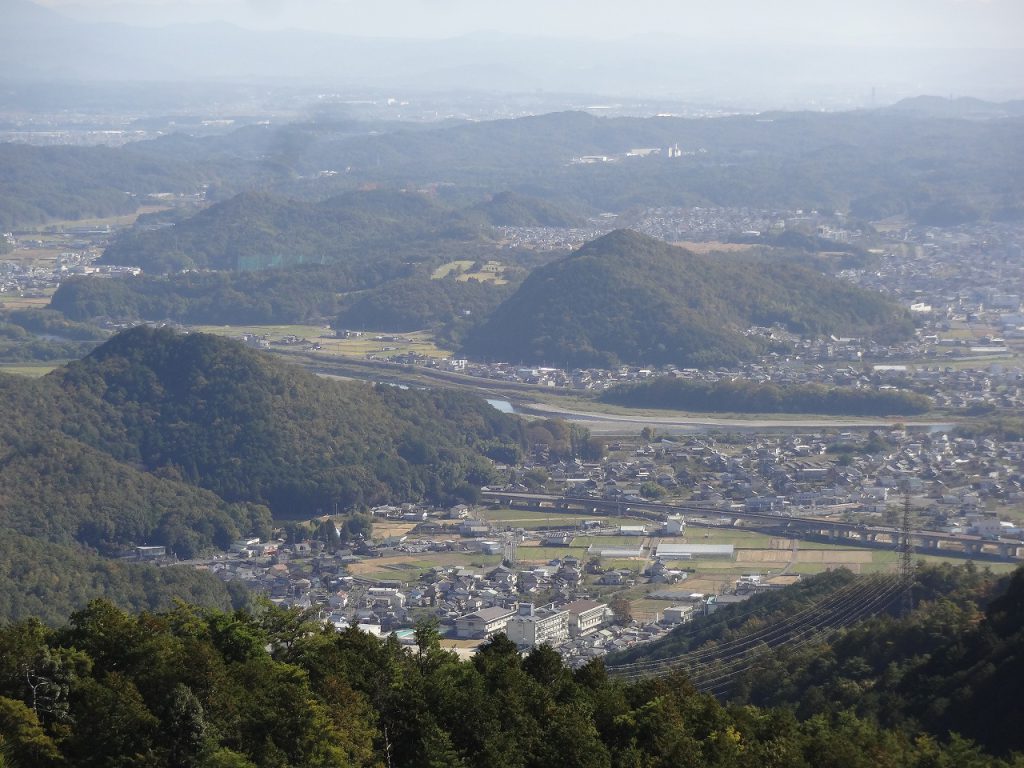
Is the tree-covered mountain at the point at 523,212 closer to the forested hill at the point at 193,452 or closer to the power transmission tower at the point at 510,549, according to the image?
the forested hill at the point at 193,452

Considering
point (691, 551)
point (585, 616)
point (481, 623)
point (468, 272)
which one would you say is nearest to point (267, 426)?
point (691, 551)

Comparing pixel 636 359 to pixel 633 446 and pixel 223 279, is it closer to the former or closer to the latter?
pixel 633 446

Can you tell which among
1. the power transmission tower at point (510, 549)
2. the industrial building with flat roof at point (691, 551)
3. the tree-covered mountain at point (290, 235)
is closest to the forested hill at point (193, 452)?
the power transmission tower at point (510, 549)

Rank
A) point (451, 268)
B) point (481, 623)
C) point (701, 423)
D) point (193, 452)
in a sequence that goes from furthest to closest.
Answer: point (451, 268), point (701, 423), point (193, 452), point (481, 623)

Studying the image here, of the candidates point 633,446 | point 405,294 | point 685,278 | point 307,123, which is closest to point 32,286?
point 405,294

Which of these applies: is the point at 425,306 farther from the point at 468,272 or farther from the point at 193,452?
the point at 193,452

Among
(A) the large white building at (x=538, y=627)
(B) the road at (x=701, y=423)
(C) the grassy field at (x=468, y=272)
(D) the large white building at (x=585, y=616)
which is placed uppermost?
(A) the large white building at (x=538, y=627)
